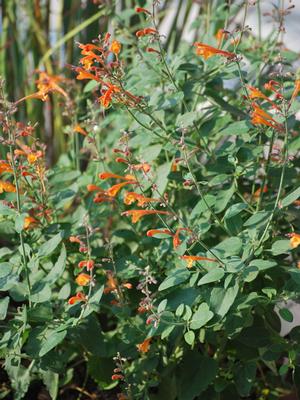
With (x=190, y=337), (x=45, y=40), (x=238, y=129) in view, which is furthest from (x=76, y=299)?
(x=45, y=40)

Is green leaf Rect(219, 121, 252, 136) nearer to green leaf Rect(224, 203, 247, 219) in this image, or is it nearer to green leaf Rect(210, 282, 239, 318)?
green leaf Rect(224, 203, 247, 219)

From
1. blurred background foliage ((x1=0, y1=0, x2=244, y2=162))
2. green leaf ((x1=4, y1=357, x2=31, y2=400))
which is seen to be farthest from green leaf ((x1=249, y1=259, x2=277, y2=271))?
blurred background foliage ((x1=0, y1=0, x2=244, y2=162))

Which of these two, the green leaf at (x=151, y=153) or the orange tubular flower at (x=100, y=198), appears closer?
the orange tubular flower at (x=100, y=198)

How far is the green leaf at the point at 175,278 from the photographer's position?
158 centimetres

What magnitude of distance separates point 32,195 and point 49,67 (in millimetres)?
1354

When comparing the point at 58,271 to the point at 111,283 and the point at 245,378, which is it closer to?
the point at 111,283

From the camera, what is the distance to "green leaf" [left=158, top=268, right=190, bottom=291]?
158cm

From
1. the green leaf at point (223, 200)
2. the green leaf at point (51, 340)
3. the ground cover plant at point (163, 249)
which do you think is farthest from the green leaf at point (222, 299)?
the green leaf at point (51, 340)

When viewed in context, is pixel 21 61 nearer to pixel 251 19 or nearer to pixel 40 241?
pixel 40 241

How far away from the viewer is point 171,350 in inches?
75.5

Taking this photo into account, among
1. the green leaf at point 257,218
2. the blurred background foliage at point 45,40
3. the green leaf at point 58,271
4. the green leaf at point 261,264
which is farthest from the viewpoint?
the blurred background foliage at point 45,40

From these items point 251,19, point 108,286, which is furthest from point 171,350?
point 251,19

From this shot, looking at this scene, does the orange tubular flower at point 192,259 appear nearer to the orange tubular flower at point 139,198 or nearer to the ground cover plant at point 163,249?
the ground cover plant at point 163,249

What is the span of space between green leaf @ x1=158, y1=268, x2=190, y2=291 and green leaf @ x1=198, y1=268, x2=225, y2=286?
0.22 feet
